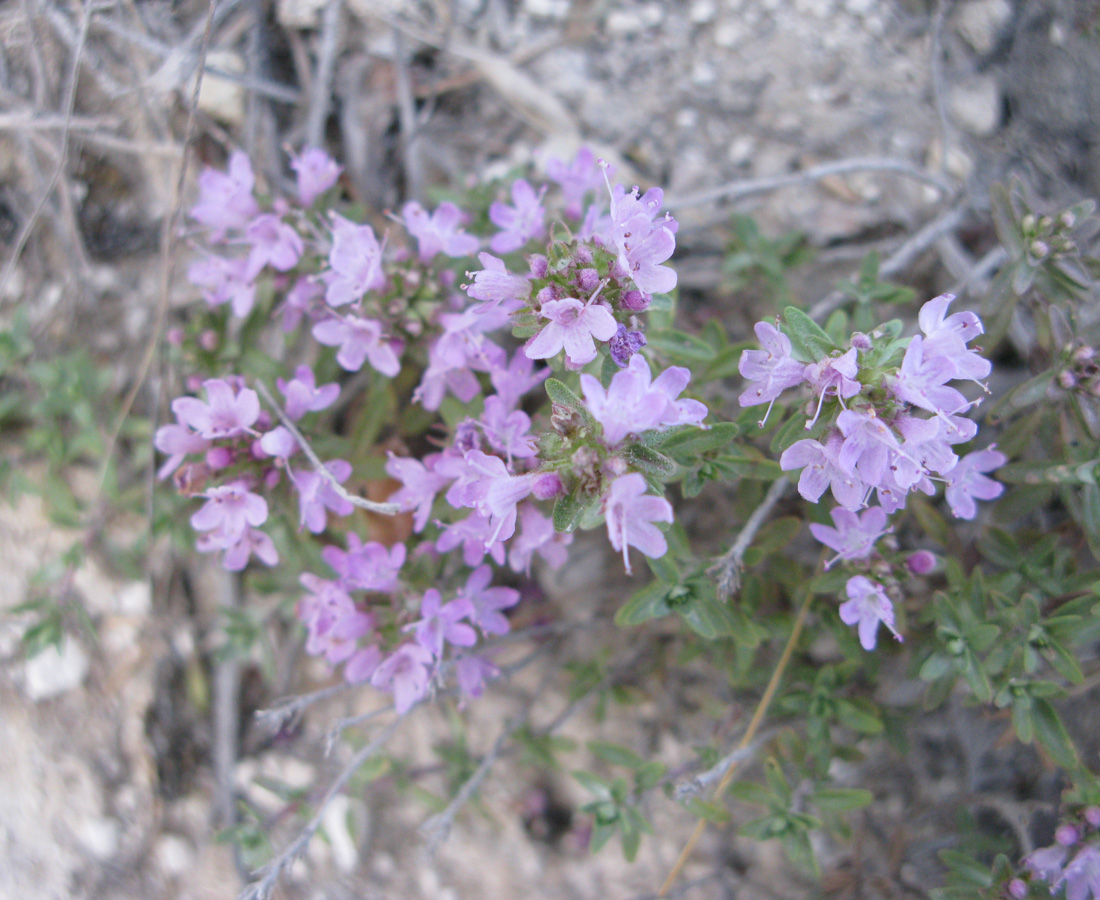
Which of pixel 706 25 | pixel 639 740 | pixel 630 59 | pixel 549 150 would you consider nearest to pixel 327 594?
pixel 639 740

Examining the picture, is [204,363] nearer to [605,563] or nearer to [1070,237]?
[605,563]

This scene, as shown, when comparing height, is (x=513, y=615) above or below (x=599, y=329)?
below

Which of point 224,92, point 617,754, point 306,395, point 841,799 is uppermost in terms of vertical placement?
point 224,92

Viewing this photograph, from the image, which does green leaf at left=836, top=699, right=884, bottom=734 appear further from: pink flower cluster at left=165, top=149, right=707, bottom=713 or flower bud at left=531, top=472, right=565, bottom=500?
flower bud at left=531, top=472, right=565, bottom=500

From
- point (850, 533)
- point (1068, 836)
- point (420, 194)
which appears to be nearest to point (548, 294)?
point (850, 533)

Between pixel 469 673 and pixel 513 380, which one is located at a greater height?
pixel 513 380

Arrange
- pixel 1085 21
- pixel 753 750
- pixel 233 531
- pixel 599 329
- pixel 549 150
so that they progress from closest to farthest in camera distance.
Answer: pixel 599 329 → pixel 233 531 → pixel 753 750 → pixel 1085 21 → pixel 549 150

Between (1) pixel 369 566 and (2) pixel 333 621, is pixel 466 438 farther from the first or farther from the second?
(2) pixel 333 621
